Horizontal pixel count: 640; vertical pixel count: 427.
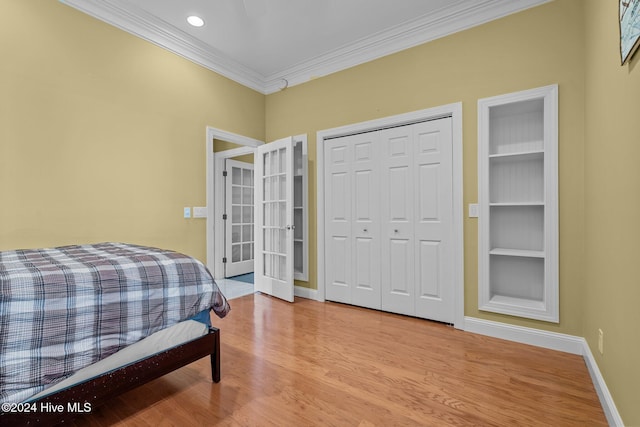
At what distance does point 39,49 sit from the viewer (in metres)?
2.43

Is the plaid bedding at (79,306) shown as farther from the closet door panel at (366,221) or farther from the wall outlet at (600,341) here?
the wall outlet at (600,341)

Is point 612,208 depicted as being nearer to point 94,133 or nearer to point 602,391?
point 602,391

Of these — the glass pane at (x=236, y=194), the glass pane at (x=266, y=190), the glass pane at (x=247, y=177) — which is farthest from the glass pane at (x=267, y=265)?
the glass pane at (x=247, y=177)

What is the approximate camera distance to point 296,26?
318 centimetres

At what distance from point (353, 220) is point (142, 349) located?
248 centimetres

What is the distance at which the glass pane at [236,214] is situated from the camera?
17.3 ft

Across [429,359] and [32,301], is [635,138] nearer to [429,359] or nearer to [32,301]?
[429,359]

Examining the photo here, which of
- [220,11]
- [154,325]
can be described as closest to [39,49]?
[220,11]

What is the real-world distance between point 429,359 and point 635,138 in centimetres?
180

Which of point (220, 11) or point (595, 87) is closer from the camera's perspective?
point (595, 87)

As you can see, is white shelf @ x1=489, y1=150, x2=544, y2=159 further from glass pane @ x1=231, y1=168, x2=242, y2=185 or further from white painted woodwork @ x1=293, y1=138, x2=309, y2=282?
glass pane @ x1=231, y1=168, x2=242, y2=185

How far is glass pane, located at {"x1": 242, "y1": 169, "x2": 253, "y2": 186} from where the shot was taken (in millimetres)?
5441

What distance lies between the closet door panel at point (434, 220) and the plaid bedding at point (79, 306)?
83.6 inches

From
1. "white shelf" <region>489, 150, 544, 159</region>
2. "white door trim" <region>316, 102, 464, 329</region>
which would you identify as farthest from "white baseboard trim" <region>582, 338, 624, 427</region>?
"white shelf" <region>489, 150, 544, 159</region>
